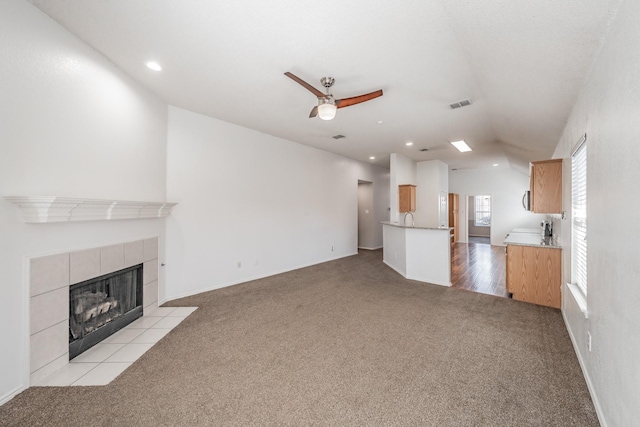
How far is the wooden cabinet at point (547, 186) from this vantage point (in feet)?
11.1

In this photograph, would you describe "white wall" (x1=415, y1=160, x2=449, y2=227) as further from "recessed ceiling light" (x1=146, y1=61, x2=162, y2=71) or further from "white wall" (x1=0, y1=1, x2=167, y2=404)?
"white wall" (x1=0, y1=1, x2=167, y2=404)

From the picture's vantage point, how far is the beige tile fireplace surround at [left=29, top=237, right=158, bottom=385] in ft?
6.58

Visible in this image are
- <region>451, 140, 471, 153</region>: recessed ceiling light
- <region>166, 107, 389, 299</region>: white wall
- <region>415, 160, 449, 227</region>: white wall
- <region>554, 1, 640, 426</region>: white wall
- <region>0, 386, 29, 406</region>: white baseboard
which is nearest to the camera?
<region>554, 1, 640, 426</region>: white wall

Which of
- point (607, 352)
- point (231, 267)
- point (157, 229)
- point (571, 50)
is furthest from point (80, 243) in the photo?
point (571, 50)

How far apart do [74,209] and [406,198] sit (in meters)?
6.35

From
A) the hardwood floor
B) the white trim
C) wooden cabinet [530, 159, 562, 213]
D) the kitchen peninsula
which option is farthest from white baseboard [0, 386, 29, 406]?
wooden cabinet [530, 159, 562, 213]

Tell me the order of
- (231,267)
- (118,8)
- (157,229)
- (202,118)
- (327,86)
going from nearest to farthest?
1. (118,8)
2. (327,86)
3. (157,229)
4. (202,118)
5. (231,267)

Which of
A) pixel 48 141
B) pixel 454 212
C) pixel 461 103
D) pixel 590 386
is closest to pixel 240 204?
pixel 48 141

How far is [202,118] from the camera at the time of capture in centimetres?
417

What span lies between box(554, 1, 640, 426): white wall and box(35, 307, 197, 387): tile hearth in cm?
338

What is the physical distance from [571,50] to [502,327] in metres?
2.74

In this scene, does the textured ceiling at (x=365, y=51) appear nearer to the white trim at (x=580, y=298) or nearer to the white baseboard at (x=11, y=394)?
the white trim at (x=580, y=298)

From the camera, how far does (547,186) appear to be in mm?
3453

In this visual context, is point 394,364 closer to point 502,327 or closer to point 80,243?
point 502,327
